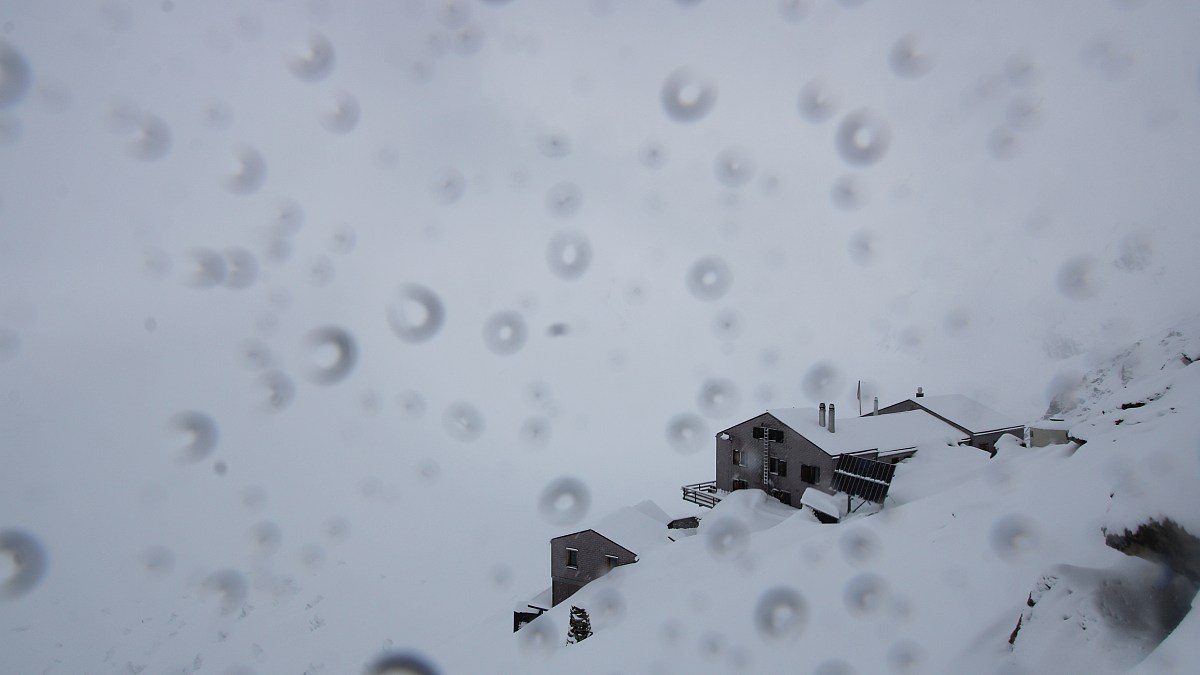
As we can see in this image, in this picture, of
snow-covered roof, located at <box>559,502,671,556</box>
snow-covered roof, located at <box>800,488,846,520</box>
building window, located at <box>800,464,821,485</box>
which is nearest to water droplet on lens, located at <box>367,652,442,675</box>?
snow-covered roof, located at <box>559,502,671,556</box>

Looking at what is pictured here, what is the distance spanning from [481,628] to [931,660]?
1857 cm

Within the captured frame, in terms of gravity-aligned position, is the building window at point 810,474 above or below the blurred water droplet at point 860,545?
above

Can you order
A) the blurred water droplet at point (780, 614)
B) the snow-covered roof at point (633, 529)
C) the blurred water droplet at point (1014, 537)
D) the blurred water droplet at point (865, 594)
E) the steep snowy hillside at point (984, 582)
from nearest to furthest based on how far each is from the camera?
the steep snowy hillside at point (984, 582), the blurred water droplet at point (1014, 537), the blurred water droplet at point (865, 594), the blurred water droplet at point (780, 614), the snow-covered roof at point (633, 529)

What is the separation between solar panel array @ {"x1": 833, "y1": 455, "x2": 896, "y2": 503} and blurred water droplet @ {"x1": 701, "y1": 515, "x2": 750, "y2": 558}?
13.2 feet

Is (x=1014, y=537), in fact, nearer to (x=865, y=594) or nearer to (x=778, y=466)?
(x=865, y=594)

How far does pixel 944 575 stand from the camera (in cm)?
855

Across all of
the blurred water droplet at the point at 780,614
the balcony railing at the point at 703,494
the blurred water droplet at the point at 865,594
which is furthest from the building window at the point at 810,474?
the blurred water droplet at the point at 865,594

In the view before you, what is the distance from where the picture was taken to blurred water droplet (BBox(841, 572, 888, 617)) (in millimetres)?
8734

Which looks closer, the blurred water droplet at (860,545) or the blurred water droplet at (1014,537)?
the blurred water droplet at (1014,537)

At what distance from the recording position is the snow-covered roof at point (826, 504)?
17.8 meters

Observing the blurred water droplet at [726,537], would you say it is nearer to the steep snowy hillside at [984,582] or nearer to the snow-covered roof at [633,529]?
the steep snowy hillside at [984,582]

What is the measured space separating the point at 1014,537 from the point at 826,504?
1039 cm

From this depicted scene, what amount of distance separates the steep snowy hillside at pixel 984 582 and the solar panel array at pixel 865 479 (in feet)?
10.2

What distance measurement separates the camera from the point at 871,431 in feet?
87.8
